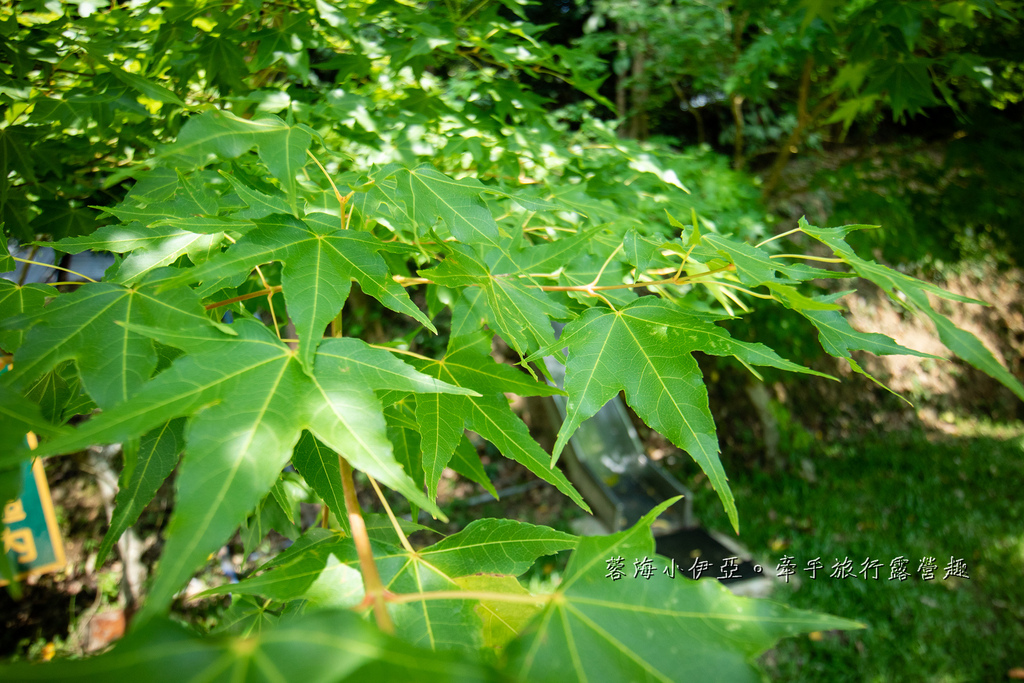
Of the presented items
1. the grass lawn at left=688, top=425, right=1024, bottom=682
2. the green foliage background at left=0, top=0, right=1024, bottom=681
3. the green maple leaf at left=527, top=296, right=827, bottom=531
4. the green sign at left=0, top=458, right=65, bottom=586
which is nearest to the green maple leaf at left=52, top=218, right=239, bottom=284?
the green foliage background at left=0, top=0, right=1024, bottom=681

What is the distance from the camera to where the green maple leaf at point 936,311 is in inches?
21.5

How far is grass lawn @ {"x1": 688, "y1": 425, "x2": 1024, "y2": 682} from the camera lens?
2.71 metres

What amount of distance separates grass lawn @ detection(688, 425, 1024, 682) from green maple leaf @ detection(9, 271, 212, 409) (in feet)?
10.0

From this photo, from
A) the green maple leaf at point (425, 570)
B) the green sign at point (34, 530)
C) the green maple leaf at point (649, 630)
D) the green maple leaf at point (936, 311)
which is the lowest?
the green sign at point (34, 530)

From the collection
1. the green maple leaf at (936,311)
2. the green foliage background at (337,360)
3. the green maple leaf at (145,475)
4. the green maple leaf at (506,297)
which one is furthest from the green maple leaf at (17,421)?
the green maple leaf at (936,311)

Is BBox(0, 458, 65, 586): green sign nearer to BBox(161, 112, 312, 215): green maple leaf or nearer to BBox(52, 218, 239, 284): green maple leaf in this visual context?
BBox(52, 218, 239, 284): green maple leaf

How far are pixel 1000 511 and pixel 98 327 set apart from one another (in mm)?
5105

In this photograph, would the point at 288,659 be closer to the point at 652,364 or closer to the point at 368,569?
the point at 368,569

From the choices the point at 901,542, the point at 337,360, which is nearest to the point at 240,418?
the point at 337,360

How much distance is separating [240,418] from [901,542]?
4.20 metres

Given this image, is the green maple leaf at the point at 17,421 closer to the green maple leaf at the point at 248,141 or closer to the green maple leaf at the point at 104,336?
the green maple leaf at the point at 104,336

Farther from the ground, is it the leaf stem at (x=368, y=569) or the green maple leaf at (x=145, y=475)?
the leaf stem at (x=368, y=569)

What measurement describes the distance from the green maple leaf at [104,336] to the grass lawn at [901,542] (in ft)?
10.0

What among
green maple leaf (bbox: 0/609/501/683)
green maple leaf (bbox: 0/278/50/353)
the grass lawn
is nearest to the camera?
Result: green maple leaf (bbox: 0/609/501/683)
